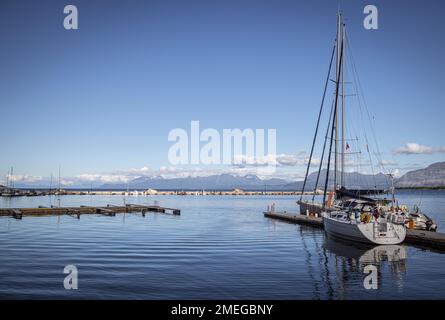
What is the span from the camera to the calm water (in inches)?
798

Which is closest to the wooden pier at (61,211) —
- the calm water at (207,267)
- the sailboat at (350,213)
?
the calm water at (207,267)

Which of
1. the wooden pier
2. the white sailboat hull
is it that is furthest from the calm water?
the wooden pier

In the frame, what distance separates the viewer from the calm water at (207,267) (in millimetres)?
20281

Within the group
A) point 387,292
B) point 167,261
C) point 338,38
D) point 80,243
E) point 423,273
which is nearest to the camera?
point 387,292

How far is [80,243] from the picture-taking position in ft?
122

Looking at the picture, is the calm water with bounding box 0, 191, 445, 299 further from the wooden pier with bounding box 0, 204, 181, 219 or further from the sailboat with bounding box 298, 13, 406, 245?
the wooden pier with bounding box 0, 204, 181, 219

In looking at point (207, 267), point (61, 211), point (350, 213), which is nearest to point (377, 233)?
point (350, 213)

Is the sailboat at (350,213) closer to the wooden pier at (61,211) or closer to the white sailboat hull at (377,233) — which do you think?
the white sailboat hull at (377,233)

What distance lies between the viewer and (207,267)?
2644cm

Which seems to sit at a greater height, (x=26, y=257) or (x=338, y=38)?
(x=338, y=38)
